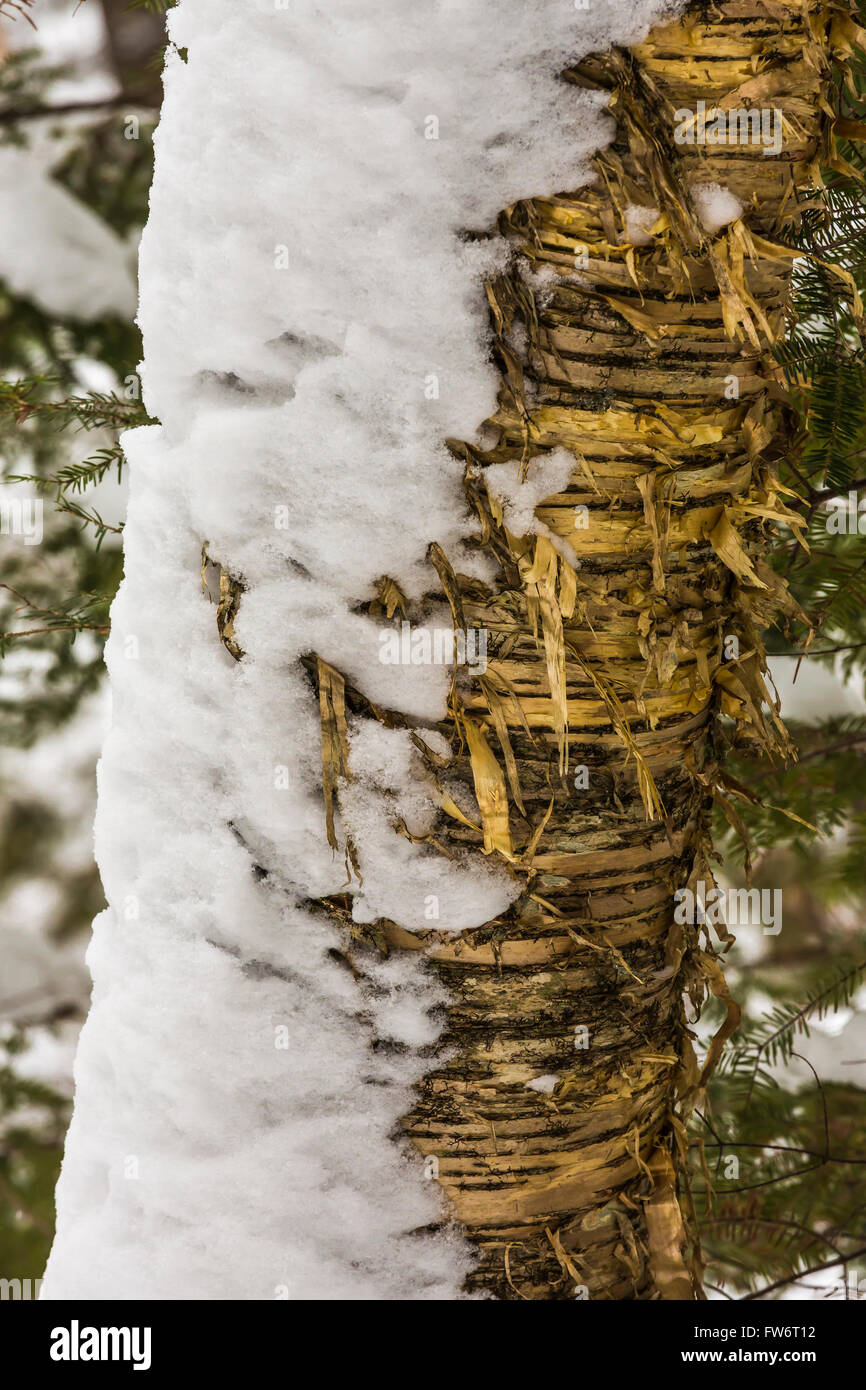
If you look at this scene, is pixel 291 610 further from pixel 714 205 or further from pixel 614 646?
pixel 714 205

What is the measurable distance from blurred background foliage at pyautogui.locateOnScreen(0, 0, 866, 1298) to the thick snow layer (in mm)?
351

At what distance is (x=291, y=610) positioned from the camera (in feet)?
2.68

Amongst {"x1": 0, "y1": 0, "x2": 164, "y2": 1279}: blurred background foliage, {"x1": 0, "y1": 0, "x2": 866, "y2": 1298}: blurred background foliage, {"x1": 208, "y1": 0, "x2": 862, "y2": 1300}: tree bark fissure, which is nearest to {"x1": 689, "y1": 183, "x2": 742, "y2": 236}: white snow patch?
{"x1": 208, "y1": 0, "x2": 862, "y2": 1300}: tree bark fissure

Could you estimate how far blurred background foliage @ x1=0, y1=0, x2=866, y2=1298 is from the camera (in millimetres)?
1286

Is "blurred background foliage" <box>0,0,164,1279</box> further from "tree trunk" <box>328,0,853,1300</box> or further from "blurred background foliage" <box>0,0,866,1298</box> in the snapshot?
"tree trunk" <box>328,0,853,1300</box>

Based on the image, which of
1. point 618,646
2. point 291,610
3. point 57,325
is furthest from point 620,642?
point 57,325

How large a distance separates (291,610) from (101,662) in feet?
5.37

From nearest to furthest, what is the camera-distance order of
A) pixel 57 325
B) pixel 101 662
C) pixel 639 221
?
pixel 639 221, pixel 101 662, pixel 57 325

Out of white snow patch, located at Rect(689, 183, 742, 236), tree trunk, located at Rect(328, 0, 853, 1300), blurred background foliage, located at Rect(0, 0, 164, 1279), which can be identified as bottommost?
tree trunk, located at Rect(328, 0, 853, 1300)

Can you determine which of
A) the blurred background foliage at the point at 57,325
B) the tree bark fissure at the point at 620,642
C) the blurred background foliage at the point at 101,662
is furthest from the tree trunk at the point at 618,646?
the blurred background foliage at the point at 57,325

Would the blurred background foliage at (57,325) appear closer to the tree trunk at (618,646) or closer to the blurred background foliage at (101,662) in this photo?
the blurred background foliage at (101,662)

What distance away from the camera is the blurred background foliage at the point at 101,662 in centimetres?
129

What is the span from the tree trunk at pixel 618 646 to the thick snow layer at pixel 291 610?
0.03 metres

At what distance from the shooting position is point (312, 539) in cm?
80
